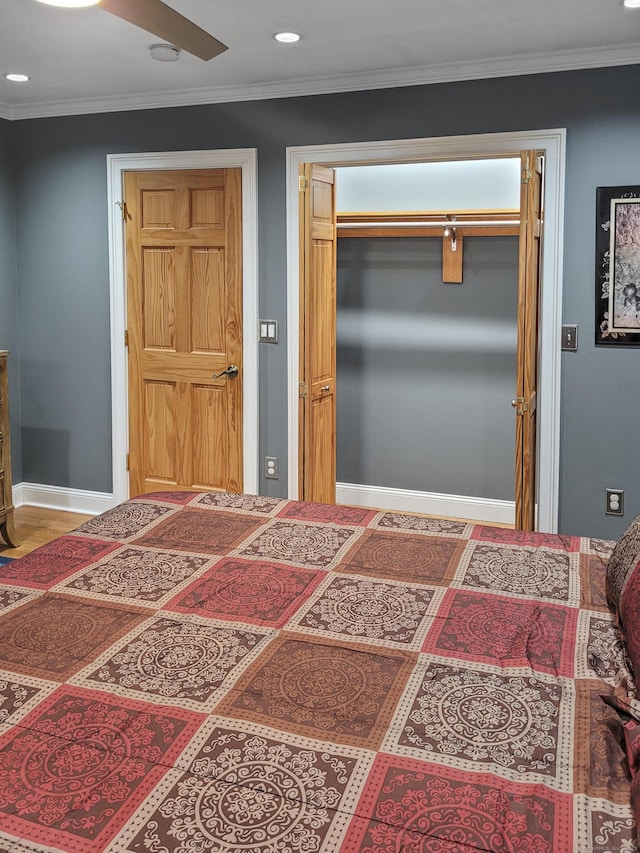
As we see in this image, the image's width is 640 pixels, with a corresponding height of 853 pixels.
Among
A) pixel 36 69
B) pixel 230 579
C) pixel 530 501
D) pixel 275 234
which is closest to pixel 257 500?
pixel 230 579

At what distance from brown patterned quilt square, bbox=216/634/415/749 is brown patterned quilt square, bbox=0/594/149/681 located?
0.37m

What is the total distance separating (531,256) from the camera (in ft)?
12.2

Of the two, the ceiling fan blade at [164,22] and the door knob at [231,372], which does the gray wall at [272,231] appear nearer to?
the door knob at [231,372]

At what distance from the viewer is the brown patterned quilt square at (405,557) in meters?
2.23

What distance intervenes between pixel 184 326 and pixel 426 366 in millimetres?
1540

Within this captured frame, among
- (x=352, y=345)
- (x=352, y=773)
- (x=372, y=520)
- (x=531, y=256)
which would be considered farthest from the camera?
(x=352, y=345)

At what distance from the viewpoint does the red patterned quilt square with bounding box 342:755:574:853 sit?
1176 millimetres

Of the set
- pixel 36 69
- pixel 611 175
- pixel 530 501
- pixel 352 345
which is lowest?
pixel 530 501

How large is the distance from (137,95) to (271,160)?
2.97 ft

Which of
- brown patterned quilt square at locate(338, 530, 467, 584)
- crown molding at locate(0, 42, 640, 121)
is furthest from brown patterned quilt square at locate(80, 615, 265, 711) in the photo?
crown molding at locate(0, 42, 640, 121)

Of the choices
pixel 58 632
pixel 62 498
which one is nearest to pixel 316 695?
pixel 58 632

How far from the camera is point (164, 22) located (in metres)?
2.16

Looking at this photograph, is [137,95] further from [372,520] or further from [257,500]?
[372,520]

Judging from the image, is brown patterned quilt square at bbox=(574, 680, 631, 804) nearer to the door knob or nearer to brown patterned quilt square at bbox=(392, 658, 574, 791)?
brown patterned quilt square at bbox=(392, 658, 574, 791)
